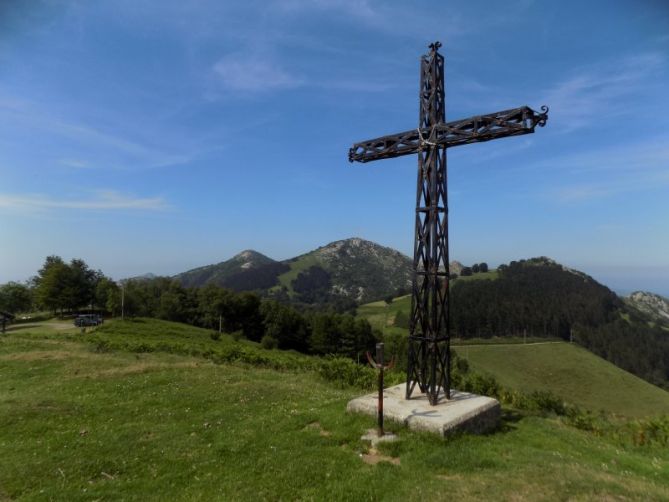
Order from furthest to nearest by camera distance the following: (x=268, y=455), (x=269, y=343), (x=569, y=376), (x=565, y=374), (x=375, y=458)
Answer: (x=565, y=374), (x=569, y=376), (x=269, y=343), (x=268, y=455), (x=375, y=458)

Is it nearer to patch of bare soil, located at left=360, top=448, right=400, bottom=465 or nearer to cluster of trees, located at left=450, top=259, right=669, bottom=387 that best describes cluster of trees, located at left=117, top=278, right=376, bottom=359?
cluster of trees, located at left=450, top=259, right=669, bottom=387

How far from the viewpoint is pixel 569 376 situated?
341 feet

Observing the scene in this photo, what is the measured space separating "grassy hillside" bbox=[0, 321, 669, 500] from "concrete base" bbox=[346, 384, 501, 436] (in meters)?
0.38

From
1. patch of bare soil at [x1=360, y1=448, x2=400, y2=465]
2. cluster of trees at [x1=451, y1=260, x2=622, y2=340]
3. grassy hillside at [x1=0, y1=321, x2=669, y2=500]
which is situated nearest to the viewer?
grassy hillside at [x1=0, y1=321, x2=669, y2=500]

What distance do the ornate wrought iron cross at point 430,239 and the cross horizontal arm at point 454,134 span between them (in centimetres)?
3

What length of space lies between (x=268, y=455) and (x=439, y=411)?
199 inches

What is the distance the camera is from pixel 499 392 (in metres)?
21.9

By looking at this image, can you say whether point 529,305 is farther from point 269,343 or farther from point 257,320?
point 269,343

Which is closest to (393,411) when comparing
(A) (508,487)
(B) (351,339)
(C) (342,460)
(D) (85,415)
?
(C) (342,460)

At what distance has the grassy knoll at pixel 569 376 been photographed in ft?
289

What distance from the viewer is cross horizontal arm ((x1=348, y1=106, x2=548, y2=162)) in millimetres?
11453

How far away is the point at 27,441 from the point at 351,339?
87623mm

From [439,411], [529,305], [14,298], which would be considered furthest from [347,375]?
[529,305]

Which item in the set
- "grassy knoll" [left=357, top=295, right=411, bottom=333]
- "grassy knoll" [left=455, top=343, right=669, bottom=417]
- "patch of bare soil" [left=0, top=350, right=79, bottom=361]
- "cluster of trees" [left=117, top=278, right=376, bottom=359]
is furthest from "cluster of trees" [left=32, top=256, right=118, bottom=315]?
"grassy knoll" [left=357, top=295, right=411, bottom=333]
